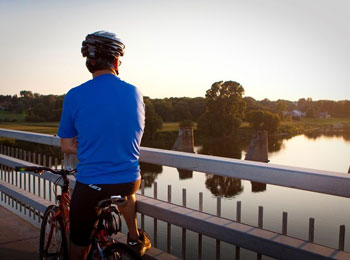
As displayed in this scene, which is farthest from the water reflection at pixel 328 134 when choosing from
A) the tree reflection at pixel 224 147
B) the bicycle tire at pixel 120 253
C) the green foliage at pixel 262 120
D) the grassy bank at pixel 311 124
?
the bicycle tire at pixel 120 253

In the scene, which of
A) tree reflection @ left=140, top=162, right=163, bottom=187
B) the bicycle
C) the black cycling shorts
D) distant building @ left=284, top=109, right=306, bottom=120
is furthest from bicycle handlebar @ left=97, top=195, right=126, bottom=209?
distant building @ left=284, top=109, right=306, bottom=120

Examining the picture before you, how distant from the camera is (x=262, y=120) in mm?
84938

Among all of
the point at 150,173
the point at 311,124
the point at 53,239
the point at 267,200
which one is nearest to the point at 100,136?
the point at 53,239

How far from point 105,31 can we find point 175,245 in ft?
82.4

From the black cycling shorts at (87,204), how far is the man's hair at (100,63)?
2.17 ft

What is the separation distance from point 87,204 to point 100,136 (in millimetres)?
373

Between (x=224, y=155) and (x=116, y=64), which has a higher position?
(x=116, y=64)

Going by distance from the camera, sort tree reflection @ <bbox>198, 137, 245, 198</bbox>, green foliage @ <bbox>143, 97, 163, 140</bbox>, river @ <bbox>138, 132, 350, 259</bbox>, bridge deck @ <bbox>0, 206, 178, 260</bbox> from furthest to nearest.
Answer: green foliage @ <bbox>143, 97, 163, 140</bbox> → tree reflection @ <bbox>198, 137, 245, 198</bbox> → river @ <bbox>138, 132, 350, 259</bbox> → bridge deck @ <bbox>0, 206, 178, 260</bbox>

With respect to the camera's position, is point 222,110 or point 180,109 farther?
point 180,109

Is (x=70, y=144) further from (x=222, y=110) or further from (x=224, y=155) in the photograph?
(x=222, y=110)

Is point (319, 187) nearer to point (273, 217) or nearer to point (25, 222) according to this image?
point (25, 222)

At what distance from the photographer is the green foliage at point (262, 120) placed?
82688mm

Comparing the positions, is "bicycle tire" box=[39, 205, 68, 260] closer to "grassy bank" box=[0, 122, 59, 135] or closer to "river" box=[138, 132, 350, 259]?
"river" box=[138, 132, 350, 259]

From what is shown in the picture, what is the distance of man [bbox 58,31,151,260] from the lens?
77.5 inches
